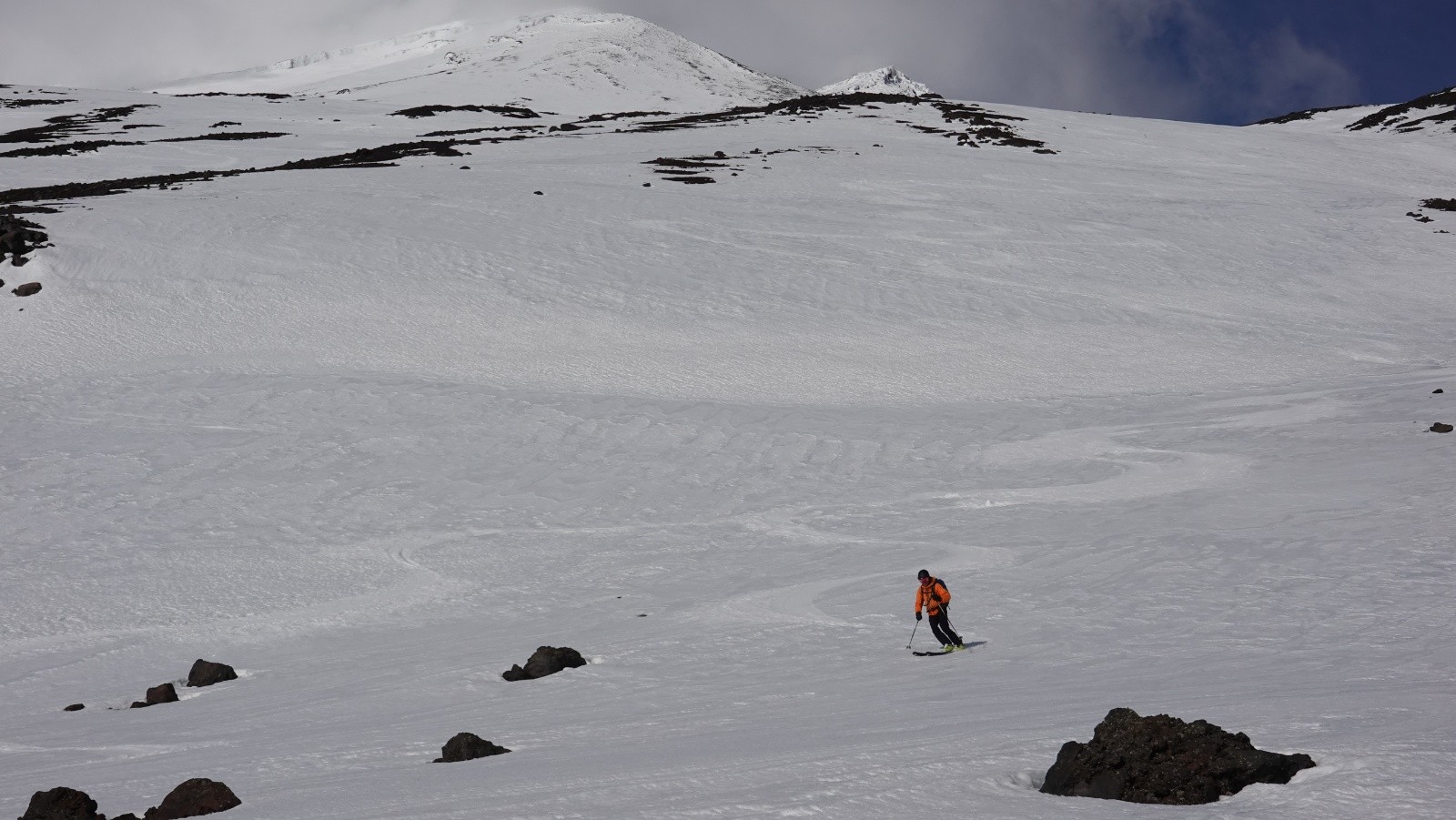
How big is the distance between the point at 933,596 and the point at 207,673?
8.13 metres

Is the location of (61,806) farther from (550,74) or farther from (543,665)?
(550,74)

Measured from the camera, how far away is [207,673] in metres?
12.1

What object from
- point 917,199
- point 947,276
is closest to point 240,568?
point 947,276

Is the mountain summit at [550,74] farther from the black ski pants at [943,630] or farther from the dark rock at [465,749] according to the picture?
the dark rock at [465,749]

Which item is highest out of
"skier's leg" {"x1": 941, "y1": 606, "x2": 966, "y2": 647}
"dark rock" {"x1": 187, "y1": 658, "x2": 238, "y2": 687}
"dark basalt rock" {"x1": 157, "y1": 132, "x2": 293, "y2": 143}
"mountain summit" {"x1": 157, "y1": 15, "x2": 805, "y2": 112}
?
"mountain summit" {"x1": 157, "y1": 15, "x2": 805, "y2": 112}

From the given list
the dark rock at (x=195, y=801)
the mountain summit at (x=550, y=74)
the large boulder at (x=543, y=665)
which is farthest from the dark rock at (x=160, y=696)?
the mountain summit at (x=550, y=74)

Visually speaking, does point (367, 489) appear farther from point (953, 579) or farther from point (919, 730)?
point (919, 730)

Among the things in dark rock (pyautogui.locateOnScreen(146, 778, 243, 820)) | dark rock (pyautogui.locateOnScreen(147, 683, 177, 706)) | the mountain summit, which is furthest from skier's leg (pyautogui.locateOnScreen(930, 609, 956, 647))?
the mountain summit

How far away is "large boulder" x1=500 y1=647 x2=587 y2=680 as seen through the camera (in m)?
11.2

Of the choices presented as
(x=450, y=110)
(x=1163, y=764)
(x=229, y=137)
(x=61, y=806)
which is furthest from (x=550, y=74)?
(x=1163, y=764)

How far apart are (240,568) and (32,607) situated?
2683mm

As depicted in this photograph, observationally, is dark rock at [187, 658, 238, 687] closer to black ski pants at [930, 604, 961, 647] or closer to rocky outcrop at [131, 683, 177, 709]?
A: rocky outcrop at [131, 683, 177, 709]

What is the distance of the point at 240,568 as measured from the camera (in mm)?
16312

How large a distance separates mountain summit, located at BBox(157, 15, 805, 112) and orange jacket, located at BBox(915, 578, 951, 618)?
96.5 meters
